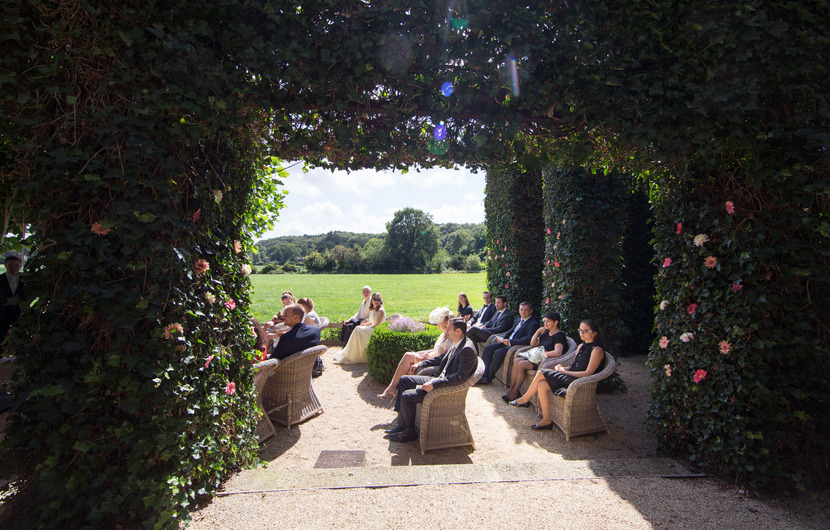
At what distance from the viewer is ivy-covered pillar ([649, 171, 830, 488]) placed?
2779 mm

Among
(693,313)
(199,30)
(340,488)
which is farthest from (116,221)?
(693,313)

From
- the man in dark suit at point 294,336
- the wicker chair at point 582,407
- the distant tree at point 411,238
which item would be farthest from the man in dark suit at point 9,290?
the distant tree at point 411,238

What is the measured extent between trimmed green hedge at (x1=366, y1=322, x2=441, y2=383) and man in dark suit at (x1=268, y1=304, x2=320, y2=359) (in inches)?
69.7

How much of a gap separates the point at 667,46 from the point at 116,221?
11.8 feet

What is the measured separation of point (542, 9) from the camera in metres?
2.83

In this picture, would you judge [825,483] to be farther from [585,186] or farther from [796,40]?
[585,186]

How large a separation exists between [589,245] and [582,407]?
2.51 m

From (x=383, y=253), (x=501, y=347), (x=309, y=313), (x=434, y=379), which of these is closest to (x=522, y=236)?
(x=501, y=347)

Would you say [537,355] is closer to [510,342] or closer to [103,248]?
[510,342]

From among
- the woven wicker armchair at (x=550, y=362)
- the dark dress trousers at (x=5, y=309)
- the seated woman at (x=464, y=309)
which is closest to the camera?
the dark dress trousers at (x=5, y=309)

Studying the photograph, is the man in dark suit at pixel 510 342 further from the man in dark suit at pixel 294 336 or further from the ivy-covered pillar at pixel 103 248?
the ivy-covered pillar at pixel 103 248

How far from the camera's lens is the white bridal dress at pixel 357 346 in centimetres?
765

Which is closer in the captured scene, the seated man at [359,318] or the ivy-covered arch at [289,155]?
the ivy-covered arch at [289,155]

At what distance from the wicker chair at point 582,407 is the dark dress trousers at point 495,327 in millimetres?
2692
